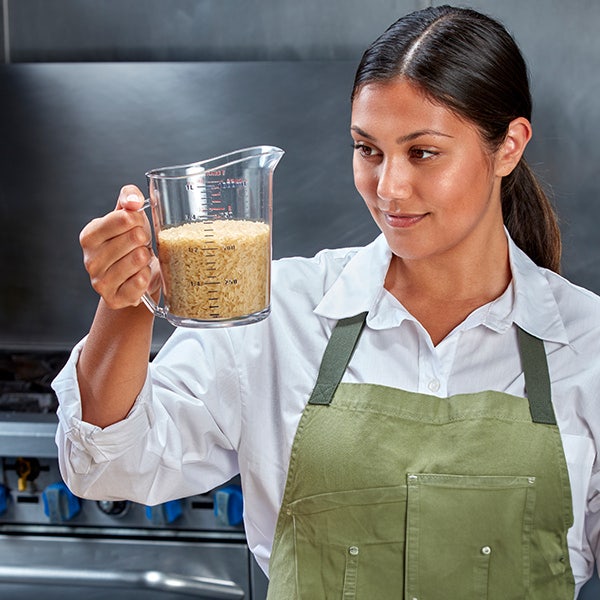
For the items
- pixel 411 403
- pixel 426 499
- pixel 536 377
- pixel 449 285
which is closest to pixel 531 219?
pixel 449 285

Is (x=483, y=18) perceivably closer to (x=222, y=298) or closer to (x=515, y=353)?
(x=515, y=353)

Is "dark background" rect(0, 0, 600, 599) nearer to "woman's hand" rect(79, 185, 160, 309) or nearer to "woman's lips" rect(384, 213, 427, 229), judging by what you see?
"woman's lips" rect(384, 213, 427, 229)

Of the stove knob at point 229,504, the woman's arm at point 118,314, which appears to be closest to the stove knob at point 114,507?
the stove knob at point 229,504

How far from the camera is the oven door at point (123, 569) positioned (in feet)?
6.56

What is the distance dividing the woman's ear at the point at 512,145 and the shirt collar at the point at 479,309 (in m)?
0.17

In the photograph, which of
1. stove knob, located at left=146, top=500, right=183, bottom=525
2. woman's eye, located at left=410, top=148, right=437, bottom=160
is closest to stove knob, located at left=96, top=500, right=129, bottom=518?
stove knob, located at left=146, top=500, right=183, bottom=525

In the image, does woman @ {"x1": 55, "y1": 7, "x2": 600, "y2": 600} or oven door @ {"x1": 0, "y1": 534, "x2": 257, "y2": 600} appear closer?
woman @ {"x1": 55, "y1": 7, "x2": 600, "y2": 600}

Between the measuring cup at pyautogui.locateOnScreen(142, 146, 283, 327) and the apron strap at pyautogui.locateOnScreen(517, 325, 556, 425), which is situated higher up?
the measuring cup at pyautogui.locateOnScreen(142, 146, 283, 327)

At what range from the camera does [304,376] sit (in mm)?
1419

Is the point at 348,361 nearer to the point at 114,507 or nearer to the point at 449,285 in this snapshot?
the point at 449,285

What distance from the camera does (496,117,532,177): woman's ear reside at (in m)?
1.39

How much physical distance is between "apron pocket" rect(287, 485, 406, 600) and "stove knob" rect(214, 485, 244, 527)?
1.91ft

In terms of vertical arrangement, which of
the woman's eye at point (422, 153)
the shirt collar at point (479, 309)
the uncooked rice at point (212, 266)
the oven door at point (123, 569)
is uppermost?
the woman's eye at point (422, 153)

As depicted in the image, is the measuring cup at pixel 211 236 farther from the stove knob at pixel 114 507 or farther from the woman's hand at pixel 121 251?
the stove knob at pixel 114 507
